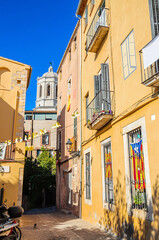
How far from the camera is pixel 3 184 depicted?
10.9 m

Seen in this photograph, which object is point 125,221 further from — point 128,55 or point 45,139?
point 45,139

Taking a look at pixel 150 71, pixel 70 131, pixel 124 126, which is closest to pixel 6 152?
pixel 70 131

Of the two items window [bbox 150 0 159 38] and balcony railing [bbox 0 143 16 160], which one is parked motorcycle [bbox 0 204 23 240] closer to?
window [bbox 150 0 159 38]

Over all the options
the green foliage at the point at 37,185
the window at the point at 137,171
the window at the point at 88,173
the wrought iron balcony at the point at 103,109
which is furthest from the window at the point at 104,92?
the green foliage at the point at 37,185

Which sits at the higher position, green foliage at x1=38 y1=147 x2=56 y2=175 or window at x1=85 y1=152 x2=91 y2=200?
green foliage at x1=38 y1=147 x2=56 y2=175

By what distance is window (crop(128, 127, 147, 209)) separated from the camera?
648 cm

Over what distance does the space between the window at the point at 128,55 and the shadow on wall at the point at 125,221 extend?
10.9 ft

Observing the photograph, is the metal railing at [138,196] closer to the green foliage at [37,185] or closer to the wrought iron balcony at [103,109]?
the wrought iron balcony at [103,109]

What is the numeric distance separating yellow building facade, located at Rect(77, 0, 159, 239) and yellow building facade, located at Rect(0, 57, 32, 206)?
340 centimetres

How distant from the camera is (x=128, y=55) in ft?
25.5

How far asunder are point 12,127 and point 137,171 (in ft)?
30.6

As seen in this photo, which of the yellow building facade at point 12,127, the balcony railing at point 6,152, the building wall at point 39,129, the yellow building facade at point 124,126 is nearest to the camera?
the yellow building facade at point 124,126

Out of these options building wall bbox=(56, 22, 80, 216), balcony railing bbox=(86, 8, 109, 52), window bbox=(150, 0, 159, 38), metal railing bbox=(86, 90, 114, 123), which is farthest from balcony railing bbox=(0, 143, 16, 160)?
window bbox=(150, 0, 159, 38)

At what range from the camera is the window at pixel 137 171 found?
648 centimetres
